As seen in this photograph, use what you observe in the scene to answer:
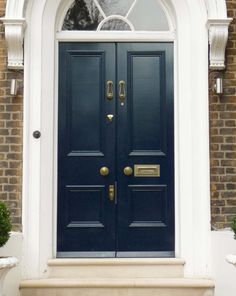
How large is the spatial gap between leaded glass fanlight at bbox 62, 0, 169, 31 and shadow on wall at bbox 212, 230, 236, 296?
2404mm

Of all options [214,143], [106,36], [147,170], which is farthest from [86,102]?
[214,143]

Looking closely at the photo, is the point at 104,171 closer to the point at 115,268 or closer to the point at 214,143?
the point at 115,268

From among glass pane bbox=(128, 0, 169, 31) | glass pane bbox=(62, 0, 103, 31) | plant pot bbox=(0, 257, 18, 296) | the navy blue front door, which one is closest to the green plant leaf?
plant pot bbox=(0, 257, 18, 296)

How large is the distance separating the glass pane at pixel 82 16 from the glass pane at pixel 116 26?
10 centimetres

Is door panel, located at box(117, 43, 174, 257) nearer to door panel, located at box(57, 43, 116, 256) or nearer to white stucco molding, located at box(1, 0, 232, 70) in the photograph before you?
door panel, located at box(57, 43, 116, 256)

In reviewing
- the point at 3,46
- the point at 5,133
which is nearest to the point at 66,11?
the point at 3,46

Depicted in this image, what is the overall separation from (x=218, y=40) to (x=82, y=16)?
157 cm

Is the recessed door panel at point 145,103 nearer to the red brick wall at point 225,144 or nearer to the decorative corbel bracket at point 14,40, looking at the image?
the red brick wall at point 225,144

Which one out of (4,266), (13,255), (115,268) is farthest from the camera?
(115,268)

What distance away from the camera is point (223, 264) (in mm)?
5355

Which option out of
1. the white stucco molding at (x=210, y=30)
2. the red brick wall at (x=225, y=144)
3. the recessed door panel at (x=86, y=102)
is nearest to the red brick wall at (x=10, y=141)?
the white stucco molding at (x=210, y=30)

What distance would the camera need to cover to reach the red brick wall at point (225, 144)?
5.50 m

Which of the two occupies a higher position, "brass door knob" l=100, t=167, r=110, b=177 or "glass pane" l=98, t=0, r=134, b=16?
"glass pane" l=98, t=0, r=134, b=16

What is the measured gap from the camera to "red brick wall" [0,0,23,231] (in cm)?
550
